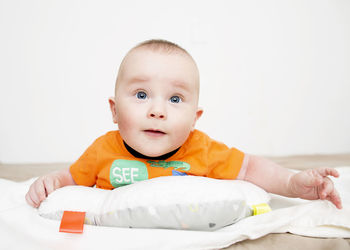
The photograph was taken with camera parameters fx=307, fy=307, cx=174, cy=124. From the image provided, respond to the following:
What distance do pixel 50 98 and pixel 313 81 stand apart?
197 cm

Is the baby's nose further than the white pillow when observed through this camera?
Yes

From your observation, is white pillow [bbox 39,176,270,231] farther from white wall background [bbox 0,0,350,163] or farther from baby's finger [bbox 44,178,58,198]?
white wall background [bbox 0,0,350,163]

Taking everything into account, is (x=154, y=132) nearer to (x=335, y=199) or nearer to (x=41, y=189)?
(x=41, y=189)

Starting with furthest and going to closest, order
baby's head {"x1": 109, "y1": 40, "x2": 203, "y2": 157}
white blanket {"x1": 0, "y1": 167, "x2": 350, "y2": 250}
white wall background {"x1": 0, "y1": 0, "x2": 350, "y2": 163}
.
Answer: white wall background {"x1": 0, "y1": 0, "x2": 350, "y2": 163} → baby's head {"x1": 109, "y1": 40, "x2": 203, "y2": 157} → white blanket {"x1": 0, "y1": 167, "x2": 350, "y2": 250}

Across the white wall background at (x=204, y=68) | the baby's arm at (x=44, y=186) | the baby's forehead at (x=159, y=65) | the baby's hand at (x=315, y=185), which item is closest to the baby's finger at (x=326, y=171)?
the baby's hand at (x=315, y=185)

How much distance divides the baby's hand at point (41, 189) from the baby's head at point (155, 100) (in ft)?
0.84

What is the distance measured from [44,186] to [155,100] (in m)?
0.40

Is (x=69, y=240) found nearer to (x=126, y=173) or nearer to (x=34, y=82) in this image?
(x=126, y=173)

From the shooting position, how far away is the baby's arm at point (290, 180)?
0.71m

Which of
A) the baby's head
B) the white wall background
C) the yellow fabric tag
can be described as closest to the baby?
the baby's head

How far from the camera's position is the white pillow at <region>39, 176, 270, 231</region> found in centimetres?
63

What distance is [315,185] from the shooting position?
0.75 meters

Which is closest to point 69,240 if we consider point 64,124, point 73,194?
point 73,194

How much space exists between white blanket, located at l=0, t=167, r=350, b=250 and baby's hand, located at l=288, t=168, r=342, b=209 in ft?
0.07
